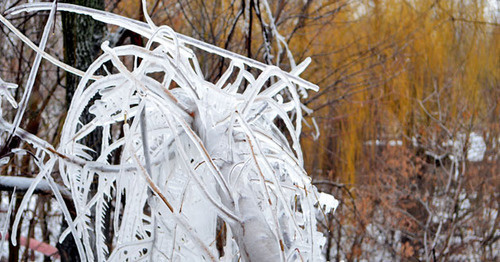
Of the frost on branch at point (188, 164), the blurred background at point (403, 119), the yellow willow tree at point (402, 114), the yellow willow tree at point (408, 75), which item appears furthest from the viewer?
the yellow willow tree at point (408, 75)

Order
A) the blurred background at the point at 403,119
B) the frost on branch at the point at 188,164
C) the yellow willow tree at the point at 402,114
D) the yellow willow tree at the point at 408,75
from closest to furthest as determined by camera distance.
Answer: the frost on branch at the point at 188,164
the blurred background at the point at 403,119
the yellow willow tree at the point at 402,114
the yellow willow tree at the point at 408,75

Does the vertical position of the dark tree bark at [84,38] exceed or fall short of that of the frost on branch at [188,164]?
it exceeds it

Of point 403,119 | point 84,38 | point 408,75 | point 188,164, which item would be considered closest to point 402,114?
point 403,119

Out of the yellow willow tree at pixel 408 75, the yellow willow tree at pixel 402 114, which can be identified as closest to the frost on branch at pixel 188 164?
the yellow willow tree at pixel 402 114

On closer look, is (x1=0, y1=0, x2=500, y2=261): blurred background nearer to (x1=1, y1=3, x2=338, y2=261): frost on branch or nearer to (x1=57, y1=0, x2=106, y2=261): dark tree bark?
(x1=57, y1=0, x2=106, y2=261): dark tree bark

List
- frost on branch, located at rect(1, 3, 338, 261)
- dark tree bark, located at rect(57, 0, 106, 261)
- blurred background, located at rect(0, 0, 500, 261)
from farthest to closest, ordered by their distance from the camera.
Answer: blurred background, located at rect(0, 0, 500, 261), dark tree bark, located at rect(57, 0, 106, 261), frost on branch, located at rect(1, 3, 338, 261)

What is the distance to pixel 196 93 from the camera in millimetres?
896

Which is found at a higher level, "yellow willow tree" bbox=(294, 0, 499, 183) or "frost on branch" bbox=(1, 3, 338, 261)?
"yellow willow tree" bbox=(294, 0, 499, 183)

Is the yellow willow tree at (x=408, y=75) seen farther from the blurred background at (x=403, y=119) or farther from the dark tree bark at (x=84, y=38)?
the dark tree bark at (x=84, y=38)

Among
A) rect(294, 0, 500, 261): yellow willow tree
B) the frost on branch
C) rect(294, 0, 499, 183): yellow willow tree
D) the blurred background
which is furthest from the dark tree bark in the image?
rect(294, 0, 499, 183): yellow willow tree

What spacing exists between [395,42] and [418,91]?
76.9 inches

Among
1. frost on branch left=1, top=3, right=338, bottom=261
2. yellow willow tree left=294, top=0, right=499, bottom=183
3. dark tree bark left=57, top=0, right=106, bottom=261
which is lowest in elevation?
frost on branch left=1, top=3, right=338, bottom=261

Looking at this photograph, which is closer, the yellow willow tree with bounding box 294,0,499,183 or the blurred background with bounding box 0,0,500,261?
the blurred background with bounding box 0,0,500,261

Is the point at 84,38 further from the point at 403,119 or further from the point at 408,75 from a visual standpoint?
the point at 408,75
